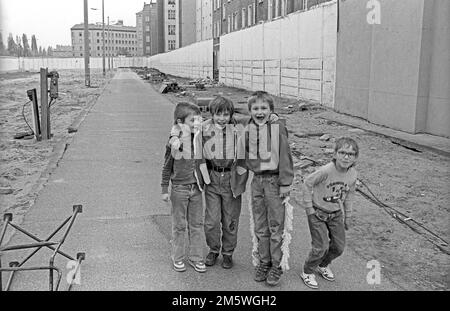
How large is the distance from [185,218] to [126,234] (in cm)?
112

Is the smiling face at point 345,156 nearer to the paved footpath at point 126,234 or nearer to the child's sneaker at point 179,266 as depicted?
the paved footpath at point 126,234

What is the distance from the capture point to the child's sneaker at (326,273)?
4305 millimetres

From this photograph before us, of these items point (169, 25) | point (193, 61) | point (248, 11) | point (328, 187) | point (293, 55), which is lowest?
point (328, 187)

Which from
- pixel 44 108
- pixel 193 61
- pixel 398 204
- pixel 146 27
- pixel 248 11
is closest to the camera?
pixel 398 204

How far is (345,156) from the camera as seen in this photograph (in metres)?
3.97

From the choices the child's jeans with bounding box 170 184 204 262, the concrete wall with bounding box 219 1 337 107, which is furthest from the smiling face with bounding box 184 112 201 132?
the concrete wall with bounding box 219 1 337 107

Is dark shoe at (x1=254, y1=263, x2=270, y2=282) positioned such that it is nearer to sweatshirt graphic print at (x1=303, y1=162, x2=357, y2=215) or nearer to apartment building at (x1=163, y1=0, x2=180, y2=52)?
sweatshirt graphic print at (x1=303, y1=162, x2=357, y2=215)

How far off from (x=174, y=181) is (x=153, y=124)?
10393mm

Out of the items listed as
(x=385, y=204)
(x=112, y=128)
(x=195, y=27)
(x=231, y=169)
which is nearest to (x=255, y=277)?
(x=231, y=169)

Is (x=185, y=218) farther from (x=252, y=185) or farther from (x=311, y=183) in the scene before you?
(x=311, y=183)

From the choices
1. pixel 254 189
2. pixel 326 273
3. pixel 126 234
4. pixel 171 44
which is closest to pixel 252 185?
pixel 254 189

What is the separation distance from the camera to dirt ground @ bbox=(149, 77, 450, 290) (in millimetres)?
4586

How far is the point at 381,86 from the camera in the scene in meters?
14.1

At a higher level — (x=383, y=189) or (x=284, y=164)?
(x=284, y=164)
